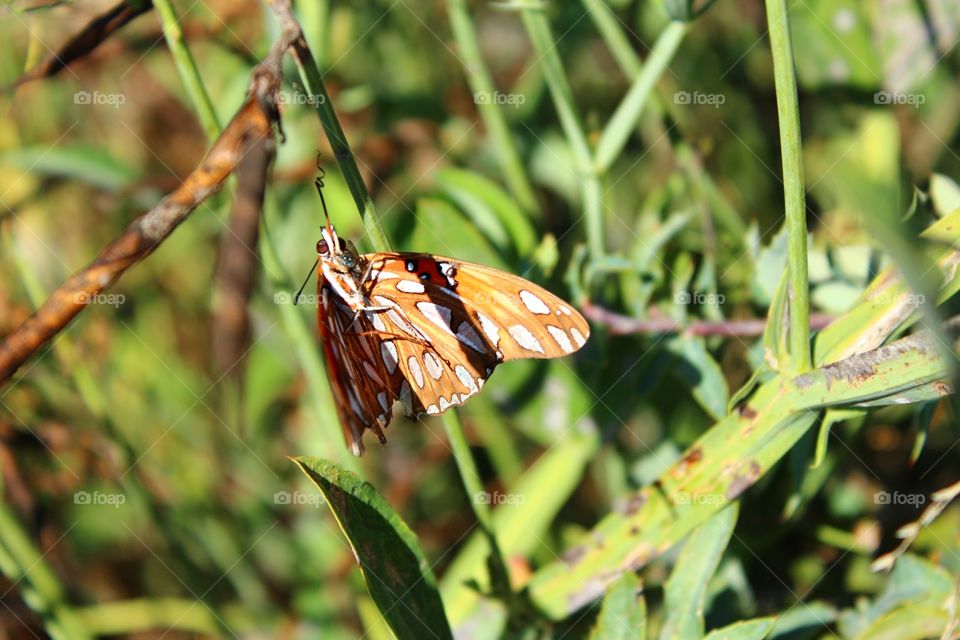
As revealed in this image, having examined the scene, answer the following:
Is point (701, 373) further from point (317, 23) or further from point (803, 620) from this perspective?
point (317, 23)

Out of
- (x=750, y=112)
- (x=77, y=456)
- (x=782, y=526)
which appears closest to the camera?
(x=782, y=526)

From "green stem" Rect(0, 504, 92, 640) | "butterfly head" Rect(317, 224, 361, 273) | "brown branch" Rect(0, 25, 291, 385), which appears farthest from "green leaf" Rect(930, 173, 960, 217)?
"green stem" Rect(0, 504, 92, 640)

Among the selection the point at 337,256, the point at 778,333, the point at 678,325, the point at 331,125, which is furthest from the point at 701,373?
the point at 331,125

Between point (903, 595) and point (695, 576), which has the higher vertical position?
point (695, 576)

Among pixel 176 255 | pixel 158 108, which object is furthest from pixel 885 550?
pixel 158 108

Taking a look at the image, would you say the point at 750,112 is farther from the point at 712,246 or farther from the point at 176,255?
the point at 176,255

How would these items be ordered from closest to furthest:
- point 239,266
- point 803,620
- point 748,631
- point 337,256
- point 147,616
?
point 239,266 < point 748,631 < point 337,256 < point 803,620 < point 147,616
